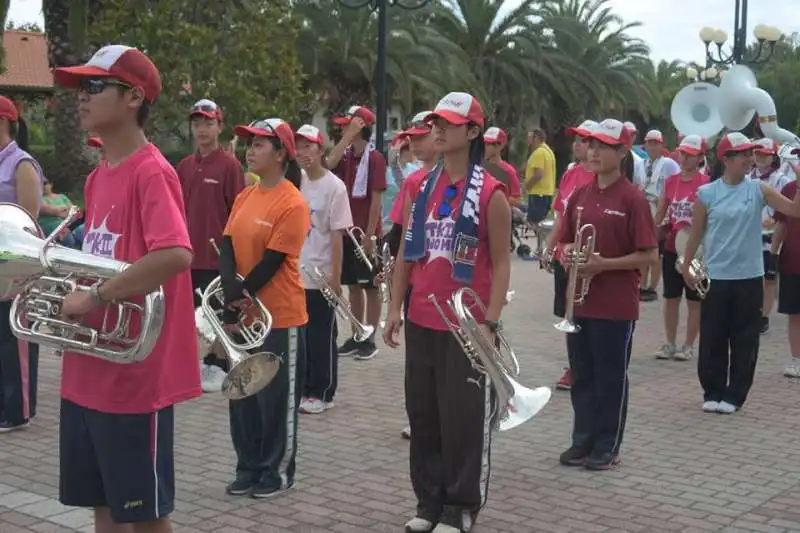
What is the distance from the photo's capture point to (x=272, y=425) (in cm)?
569

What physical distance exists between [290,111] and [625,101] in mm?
21848

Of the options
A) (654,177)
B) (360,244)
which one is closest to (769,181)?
(654,177)

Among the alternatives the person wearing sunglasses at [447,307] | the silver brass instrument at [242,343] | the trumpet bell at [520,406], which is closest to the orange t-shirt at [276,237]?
the silver brass instrument at [242,343]

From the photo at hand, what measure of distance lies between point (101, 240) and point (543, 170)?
15178 mm

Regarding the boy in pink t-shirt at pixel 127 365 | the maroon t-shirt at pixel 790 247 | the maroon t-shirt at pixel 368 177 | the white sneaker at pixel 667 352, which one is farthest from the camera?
the white sneaker at pixel 667 352

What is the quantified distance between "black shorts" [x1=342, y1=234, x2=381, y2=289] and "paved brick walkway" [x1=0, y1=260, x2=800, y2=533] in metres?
1.05

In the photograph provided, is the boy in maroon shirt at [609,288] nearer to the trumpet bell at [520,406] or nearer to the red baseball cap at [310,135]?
the trumpet bell at [520,406]

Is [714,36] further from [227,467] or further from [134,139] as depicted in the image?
[134,139]

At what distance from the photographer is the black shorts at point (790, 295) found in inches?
354

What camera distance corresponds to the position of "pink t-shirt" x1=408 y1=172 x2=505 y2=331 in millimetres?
4996

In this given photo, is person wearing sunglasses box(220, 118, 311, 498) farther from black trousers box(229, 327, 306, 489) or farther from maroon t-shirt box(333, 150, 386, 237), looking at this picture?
maroon t-shirt box(333, 150, 386, 237)

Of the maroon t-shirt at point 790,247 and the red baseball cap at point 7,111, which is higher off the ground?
the red baseball cap at point 7,111

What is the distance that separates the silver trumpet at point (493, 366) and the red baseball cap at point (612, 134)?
176 cm

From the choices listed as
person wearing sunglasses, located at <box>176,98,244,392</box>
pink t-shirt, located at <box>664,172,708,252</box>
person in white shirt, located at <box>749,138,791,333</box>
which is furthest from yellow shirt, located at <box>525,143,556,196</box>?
person wearing sunglasses, located at <box>176,98,244,392</box>
